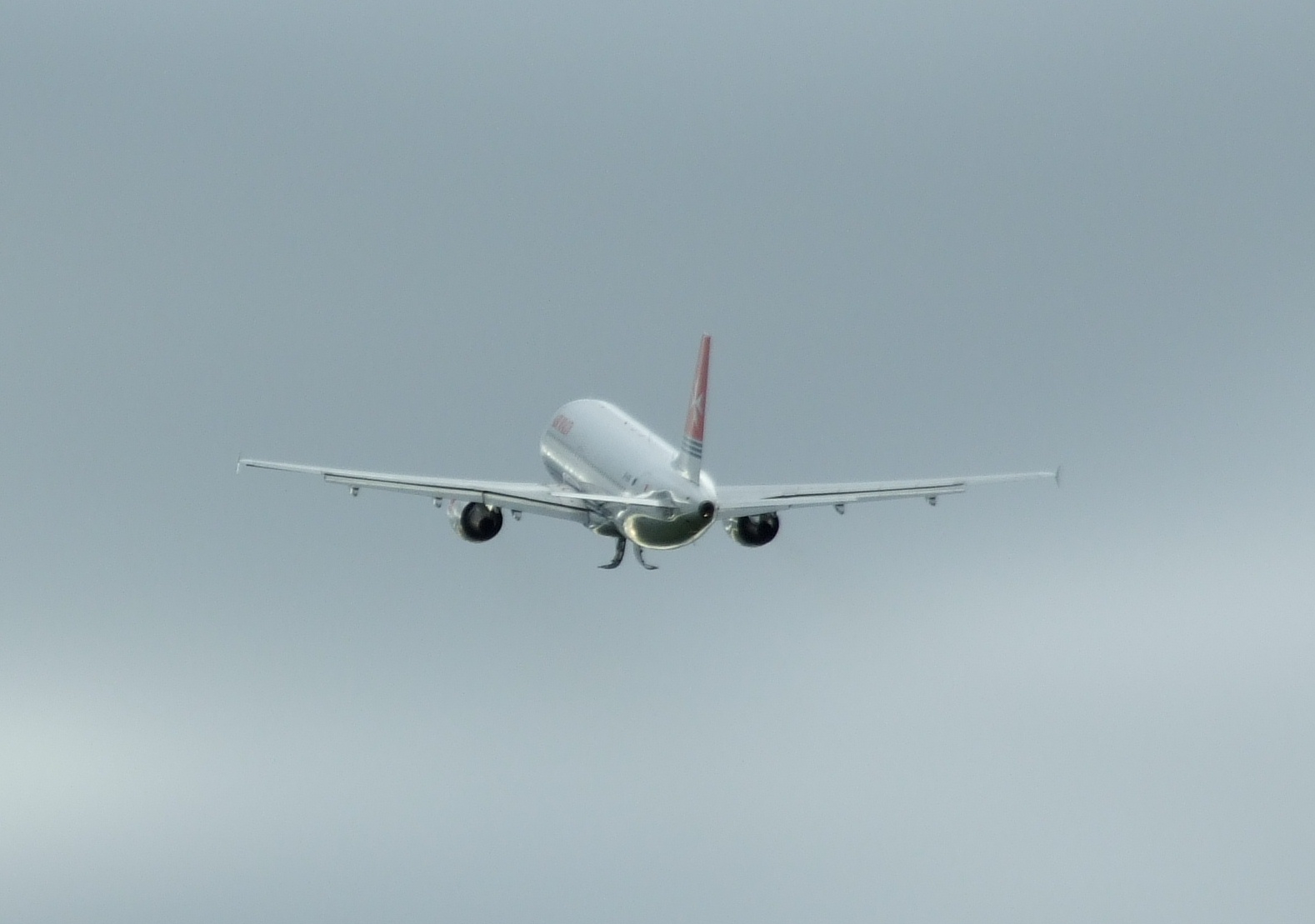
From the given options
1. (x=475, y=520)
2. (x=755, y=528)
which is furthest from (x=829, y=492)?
(x=475, y=520)

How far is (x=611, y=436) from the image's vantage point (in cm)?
10381

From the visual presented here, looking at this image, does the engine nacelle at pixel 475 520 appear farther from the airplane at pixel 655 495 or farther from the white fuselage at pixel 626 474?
the white fuselage at pixel 626 474

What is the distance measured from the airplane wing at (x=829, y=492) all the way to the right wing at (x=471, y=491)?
15.9 ft

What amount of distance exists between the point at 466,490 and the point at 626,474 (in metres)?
8.41

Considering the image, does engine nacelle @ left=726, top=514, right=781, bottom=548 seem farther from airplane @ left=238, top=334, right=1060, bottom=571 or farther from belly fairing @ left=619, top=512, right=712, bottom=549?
belly fairing @ left=619, top=512, right=712, bottom=549

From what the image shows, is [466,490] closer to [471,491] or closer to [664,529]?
[471,491]

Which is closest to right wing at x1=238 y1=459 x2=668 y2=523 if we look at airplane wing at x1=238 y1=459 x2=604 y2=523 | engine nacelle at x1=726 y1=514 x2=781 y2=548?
airplane wing at x1=238 y1=459 x2=604 y2=523

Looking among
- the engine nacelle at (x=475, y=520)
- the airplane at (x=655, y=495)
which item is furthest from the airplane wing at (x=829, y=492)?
the engine nacelle at (x=475, y=520)

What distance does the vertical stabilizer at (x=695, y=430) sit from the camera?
9200 cm

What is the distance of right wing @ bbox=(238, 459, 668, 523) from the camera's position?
9319 cm

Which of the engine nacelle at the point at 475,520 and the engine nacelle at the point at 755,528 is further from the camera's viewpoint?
the engine nacelle at the point at 755,528

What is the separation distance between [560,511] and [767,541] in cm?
990

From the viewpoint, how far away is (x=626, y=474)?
322ft

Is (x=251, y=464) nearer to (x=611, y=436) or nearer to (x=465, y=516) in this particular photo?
(x=465, y=516)
